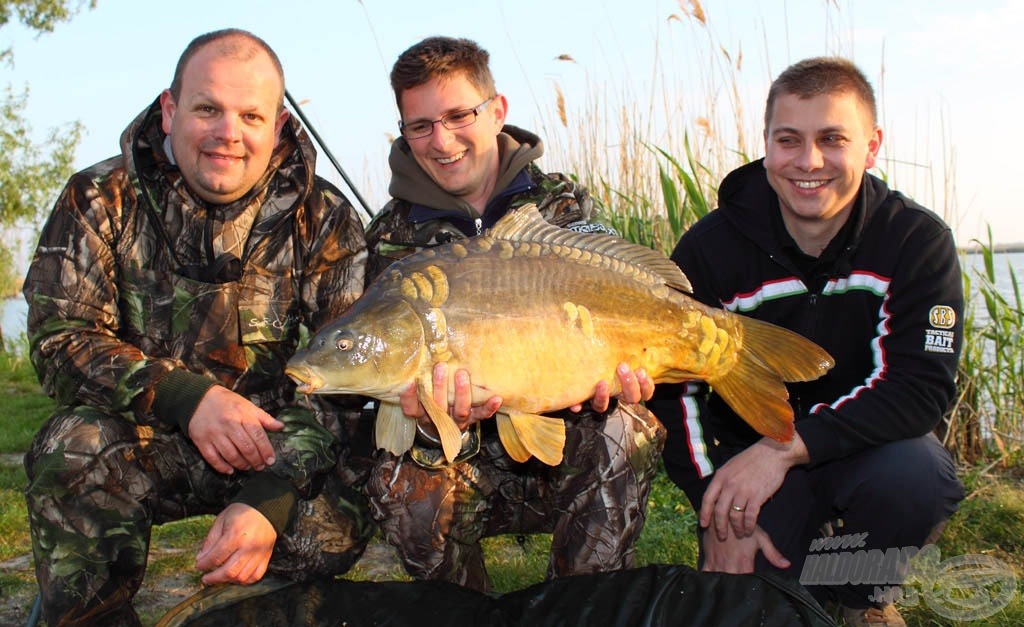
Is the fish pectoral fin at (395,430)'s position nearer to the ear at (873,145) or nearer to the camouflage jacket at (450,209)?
the camouflage jacket at (450,209)

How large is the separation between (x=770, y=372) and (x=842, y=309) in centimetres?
47

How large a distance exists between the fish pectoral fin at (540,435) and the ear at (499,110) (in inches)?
34.8

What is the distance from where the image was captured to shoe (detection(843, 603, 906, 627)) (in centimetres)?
195

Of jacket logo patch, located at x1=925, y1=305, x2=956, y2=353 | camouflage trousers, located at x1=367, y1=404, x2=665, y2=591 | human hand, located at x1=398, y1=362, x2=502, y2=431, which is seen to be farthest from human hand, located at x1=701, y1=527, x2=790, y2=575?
human hand, located at x1=398, y1=362, x2=502, y2=431

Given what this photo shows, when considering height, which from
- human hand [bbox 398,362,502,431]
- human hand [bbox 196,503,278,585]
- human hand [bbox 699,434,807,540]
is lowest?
human hand [bbox 699,434,807,540]

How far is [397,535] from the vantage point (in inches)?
74.9

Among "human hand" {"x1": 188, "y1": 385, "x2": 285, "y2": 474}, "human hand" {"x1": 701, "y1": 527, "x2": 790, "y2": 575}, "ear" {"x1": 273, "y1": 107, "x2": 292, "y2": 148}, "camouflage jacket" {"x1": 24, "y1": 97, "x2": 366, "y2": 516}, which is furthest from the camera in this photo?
"ear" {"x1": 273, "y1": 107, "x2": 292, "y2": 148}

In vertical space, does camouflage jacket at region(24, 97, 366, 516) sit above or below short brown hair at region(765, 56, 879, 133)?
below

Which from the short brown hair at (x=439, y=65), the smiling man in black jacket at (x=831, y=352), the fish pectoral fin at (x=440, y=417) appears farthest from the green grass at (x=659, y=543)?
the short brown hair at (x=439, y=65)

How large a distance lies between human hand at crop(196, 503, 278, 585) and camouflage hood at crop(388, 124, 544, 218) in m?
0.86

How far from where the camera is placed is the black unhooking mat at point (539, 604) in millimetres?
1550

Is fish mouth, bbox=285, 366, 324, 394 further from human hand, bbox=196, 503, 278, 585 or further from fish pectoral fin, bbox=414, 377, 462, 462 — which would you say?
human hand, bbox=196, 503, 278, 585

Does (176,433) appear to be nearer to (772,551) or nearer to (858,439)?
(772,551)

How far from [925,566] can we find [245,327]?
1710 millimetres
